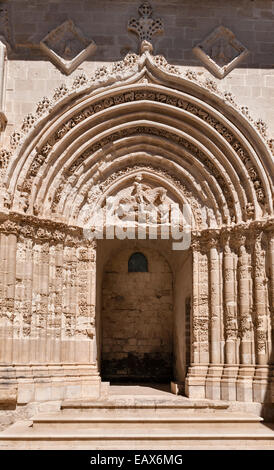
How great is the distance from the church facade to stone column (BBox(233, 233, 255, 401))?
0.03m

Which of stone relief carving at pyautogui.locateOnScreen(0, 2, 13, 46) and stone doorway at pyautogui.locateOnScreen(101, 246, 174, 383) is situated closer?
stone relief carving at pyautogui.locateOnScreen(0, 2, 13, 46)

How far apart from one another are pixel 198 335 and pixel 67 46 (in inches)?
238

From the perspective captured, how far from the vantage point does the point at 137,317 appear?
14438mm

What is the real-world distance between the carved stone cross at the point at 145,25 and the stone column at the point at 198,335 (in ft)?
13.5

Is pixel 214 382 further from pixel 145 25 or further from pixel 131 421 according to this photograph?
pixel 145 25

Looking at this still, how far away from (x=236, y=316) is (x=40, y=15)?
271 inches

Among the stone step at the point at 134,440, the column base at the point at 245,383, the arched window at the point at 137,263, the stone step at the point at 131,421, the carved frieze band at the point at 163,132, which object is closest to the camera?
the stone step at the point at 134,440

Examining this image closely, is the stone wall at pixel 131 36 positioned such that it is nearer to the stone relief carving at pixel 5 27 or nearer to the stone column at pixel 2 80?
the stone relief carving at pixel 5 27

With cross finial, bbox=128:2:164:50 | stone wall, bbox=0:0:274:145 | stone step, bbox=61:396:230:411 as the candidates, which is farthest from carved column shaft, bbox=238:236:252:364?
cross finial, bbox=128:2:164:50

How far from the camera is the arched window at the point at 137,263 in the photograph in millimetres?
14648

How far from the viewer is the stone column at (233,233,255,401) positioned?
34.5 ft

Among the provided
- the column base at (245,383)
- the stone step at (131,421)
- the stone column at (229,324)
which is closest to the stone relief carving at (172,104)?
the stone column at (229,324)

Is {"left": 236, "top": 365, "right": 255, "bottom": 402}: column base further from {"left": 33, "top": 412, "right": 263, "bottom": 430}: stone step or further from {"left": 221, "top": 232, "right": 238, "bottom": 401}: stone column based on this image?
{"left": 33, "top": 412, "right": 263, "bottom": 430}: stone step
